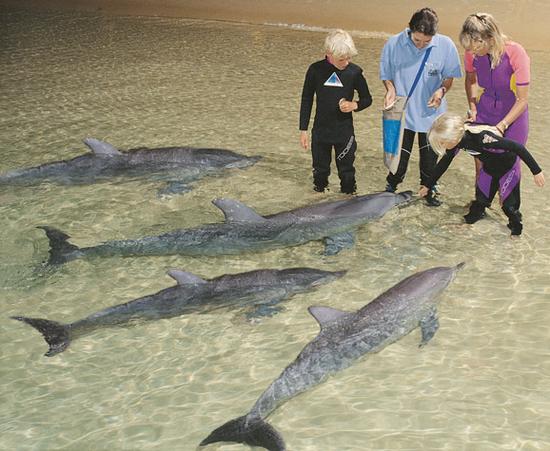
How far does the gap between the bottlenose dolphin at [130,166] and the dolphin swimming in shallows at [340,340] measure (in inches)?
174

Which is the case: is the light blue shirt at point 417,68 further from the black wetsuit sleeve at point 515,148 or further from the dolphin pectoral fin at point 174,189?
the dolphin pectoral fin at point 174,189

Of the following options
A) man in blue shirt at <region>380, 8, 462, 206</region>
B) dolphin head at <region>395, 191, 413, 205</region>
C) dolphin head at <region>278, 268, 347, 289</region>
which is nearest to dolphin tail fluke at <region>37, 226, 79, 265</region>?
dolphin head at <region>278, 268, 347, 289</region>

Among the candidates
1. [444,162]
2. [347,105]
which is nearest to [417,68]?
[347,105]

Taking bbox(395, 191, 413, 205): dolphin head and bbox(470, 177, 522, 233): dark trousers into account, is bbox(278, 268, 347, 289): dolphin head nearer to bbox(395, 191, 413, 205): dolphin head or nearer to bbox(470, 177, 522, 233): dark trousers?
bbox(395, 191, 413, 205): dolphin head

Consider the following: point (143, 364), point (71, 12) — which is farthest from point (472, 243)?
point (71, 12)

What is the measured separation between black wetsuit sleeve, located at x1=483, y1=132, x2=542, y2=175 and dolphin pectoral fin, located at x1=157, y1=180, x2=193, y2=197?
4.54m

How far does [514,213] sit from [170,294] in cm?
406

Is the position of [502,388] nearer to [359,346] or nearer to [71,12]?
[359,346]

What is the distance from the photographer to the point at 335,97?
776cm

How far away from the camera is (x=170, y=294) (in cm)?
635

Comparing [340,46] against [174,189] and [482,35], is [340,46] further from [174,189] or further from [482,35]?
[174,189]

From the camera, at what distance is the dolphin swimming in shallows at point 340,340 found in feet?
16.0

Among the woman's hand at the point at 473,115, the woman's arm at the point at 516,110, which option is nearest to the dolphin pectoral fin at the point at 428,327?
the woman's arm at the point at 516,110

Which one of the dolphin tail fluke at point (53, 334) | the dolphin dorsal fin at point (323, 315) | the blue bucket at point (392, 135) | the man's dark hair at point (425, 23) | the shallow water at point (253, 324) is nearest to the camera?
the shallow water at point (253, 324)
